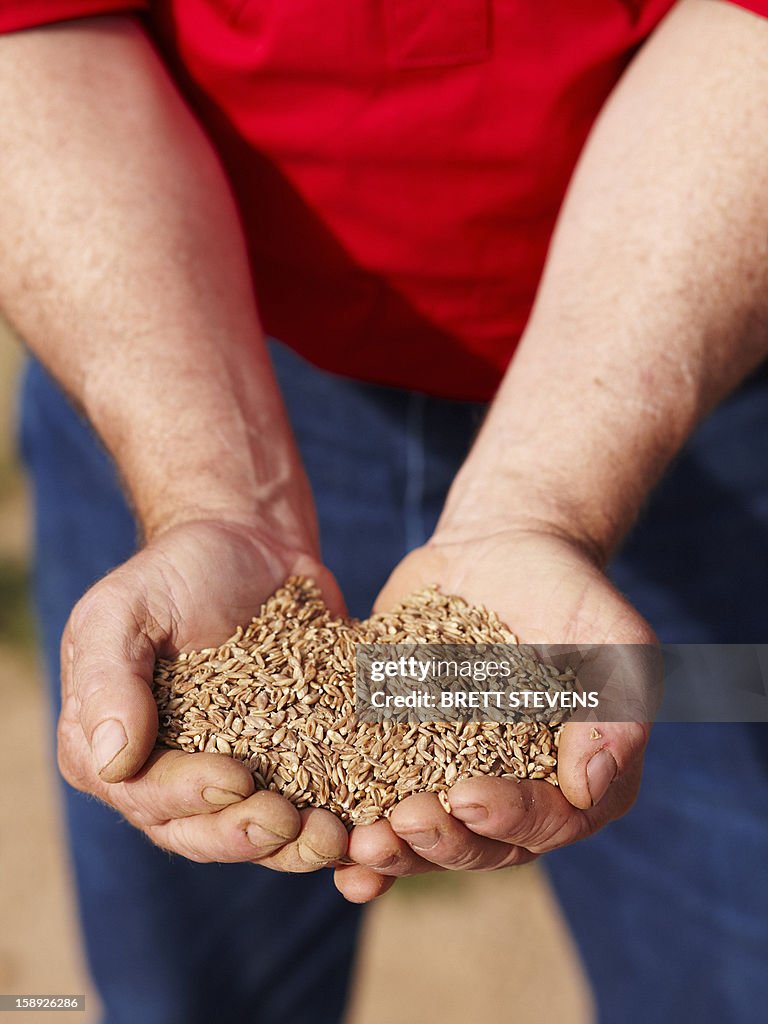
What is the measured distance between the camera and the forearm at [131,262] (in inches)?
89.9

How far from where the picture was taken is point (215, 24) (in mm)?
2297

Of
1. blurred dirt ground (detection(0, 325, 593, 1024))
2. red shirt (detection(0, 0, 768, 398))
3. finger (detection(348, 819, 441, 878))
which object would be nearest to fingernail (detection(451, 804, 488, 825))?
finger (detection(348, 819, 441, 878))

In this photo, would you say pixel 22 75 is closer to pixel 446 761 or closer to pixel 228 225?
pixel 228 225

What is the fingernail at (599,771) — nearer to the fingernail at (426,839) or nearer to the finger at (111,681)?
the fingernail at (426,839)

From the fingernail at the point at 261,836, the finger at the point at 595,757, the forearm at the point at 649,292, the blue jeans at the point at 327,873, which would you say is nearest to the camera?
the fingernail at the point at 261,836

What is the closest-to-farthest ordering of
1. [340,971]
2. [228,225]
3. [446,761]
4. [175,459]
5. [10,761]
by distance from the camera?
[446,761], [175,459], [228,225], [340,971], [10,761]

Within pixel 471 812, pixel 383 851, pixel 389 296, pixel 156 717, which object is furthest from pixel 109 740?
pixel 389 296

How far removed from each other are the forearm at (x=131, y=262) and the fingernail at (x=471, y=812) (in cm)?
77

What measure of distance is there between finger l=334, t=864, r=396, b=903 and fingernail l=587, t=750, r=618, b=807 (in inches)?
14.5

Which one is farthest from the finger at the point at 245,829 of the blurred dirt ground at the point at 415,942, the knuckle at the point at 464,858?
the blurred dirt ground at the point at 415,942

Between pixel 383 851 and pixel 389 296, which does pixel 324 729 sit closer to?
pixel 383 851

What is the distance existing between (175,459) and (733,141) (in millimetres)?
1262

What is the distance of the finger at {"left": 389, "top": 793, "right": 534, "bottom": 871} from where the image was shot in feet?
5.63

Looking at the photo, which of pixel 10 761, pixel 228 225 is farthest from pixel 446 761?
pixel 10 761
